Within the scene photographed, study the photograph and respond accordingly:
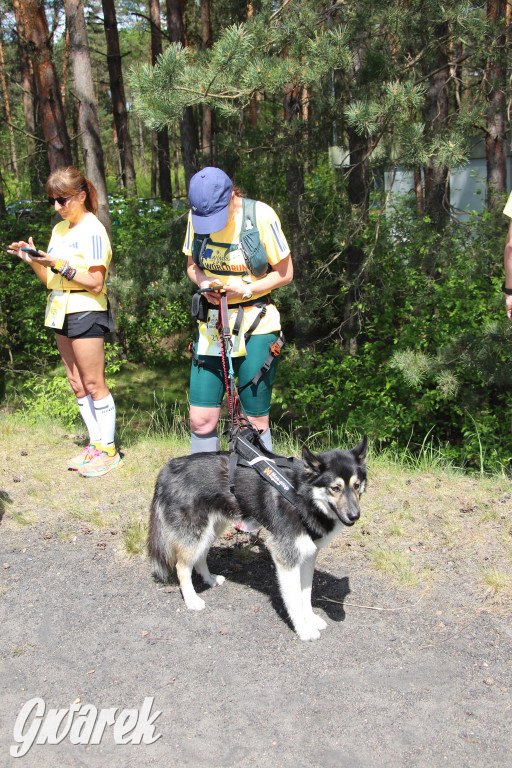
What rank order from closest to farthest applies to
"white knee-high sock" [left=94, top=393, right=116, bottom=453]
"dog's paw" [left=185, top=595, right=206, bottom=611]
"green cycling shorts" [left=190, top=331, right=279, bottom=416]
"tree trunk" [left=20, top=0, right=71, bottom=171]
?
"dog's paw" [left=185, top=595, right=206, bottom=611], "green cycling shorts" [left=190, top=331, right=279, bottom=416], "white knee-high sock" [left=94, top=393, right=116, bottom=453], "tree trunk" [left=20, top=0, right=71, bottom=171]

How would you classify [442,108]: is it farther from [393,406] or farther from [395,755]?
[395,755]

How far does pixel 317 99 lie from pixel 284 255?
12.3ft

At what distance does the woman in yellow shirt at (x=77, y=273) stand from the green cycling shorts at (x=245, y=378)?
48.8 inches

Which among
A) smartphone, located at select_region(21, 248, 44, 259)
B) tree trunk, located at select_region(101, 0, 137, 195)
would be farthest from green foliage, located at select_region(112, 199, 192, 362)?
tree trunk, located at select_region(101, 0, 137, 195)

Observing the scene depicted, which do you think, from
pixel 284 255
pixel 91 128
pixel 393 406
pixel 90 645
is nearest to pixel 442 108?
pixel 393 406

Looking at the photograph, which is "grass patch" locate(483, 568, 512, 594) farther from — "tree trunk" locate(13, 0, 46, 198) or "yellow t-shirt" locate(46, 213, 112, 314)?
"tree trunk" locate(13, 0, 46, 198)

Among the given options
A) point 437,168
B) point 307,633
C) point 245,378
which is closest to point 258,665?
point 307,633

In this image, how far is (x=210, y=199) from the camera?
336 cm

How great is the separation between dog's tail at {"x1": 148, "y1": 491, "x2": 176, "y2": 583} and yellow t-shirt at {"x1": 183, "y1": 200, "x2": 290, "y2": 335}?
45.0 inches

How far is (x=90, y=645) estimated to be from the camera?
3.03m

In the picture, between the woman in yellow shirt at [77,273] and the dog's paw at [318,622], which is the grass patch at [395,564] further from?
the woman in yellow shirt at [77,273]

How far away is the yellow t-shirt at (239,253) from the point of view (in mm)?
3570

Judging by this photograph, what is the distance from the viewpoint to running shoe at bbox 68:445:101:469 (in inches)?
203

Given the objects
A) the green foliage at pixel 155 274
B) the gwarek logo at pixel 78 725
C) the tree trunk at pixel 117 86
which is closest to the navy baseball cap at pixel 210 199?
the gwarek logo at pixel 78 725
